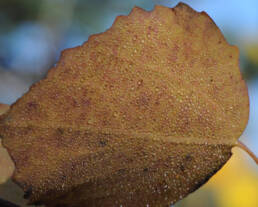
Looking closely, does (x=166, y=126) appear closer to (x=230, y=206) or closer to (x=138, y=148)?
(x=138, y=148)

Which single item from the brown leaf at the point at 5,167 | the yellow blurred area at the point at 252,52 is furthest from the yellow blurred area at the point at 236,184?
the yellow blurred area at the point at 252,52

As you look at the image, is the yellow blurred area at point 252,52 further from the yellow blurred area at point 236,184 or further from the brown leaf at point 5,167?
the brown leaf at point 5,167

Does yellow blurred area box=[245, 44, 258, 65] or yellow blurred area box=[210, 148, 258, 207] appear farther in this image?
yellow blurred area box=[245, 44, 258, 65]

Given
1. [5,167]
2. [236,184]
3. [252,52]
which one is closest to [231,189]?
[236,184]

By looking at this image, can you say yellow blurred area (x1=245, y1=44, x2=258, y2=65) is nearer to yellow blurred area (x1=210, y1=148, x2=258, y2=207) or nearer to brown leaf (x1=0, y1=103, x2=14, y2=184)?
yellow blurred area (x1=210, y1=148, x2=258, y2=207)

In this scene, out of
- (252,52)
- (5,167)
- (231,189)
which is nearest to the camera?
(5,167)

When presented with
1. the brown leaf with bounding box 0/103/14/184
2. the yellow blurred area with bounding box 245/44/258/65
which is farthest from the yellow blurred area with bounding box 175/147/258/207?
the yellow blurred area with bounding box 245/44/258/65

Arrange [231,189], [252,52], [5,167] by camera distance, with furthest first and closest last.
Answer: [252,52], [231,189], [5,167]

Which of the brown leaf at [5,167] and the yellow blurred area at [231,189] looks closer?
the brown leaf at [5,167]

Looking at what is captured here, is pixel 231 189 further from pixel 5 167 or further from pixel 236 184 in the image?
pixel 5 167
